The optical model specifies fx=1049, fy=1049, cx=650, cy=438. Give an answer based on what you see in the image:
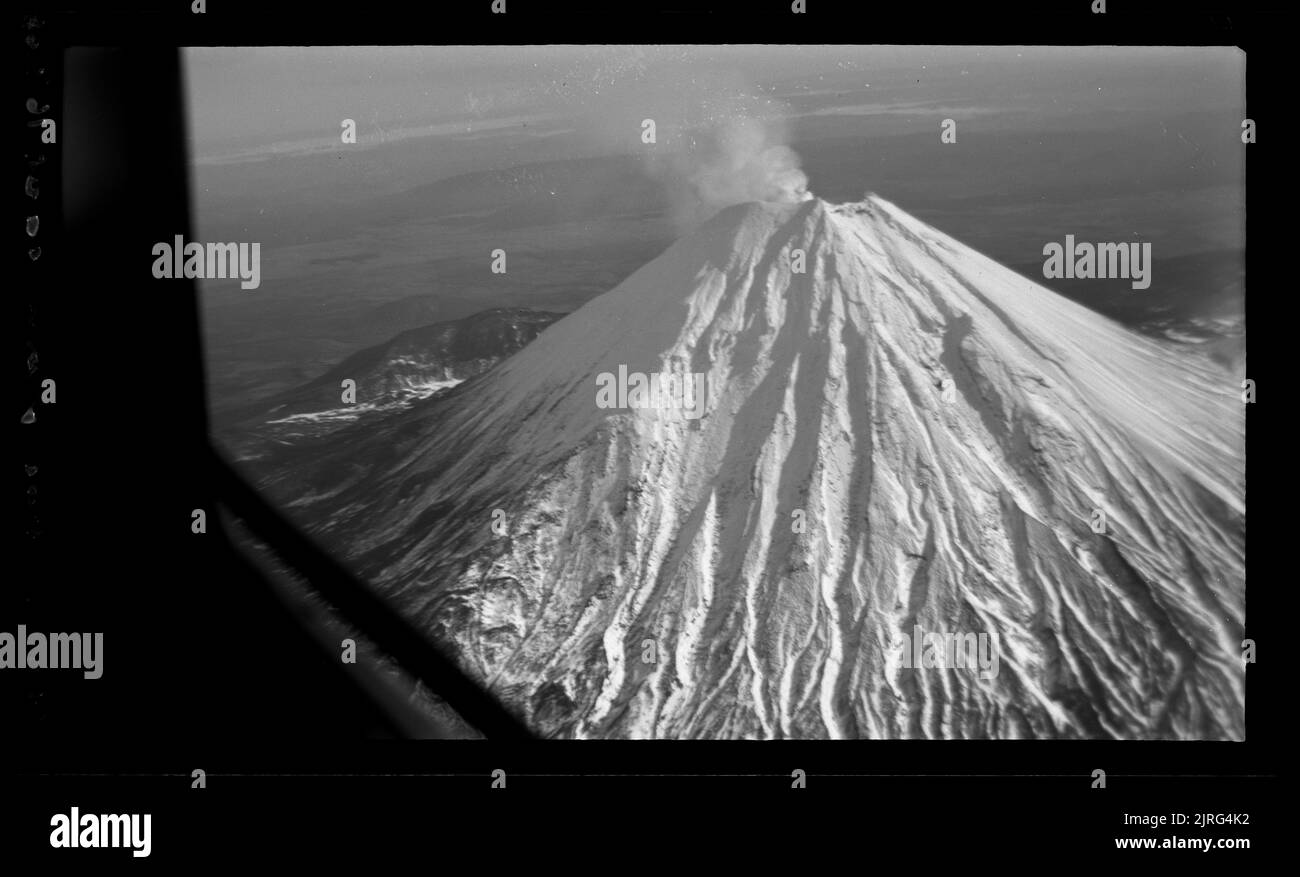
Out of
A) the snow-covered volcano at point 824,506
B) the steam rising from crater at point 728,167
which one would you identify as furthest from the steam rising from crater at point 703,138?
the snow-covered volcano at point 824,506

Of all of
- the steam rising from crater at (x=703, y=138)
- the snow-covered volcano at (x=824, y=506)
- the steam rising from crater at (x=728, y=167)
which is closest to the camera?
the snow-covered volcano at (x=824, y=506)

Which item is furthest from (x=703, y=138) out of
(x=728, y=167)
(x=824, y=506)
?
(x=824, y=506)

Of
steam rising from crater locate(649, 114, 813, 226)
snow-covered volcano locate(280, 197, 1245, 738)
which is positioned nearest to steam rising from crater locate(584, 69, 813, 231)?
steam rising from crater locate(649, 114, 813, 226)

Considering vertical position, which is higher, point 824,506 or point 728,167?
point 728,167

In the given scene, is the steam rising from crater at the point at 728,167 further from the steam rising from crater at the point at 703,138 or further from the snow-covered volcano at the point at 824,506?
the snow-covered volcano at the point at 824,506

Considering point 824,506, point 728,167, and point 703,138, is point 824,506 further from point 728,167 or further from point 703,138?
point 703,138

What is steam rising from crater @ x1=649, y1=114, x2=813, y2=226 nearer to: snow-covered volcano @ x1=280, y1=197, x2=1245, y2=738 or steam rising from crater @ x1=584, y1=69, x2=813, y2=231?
steam rising from crater @ x1=584, y1=69, x2=813, y2=231

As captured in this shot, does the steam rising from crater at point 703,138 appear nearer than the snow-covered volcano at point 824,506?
No

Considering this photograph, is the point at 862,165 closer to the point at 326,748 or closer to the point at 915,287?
the point at 915,287
